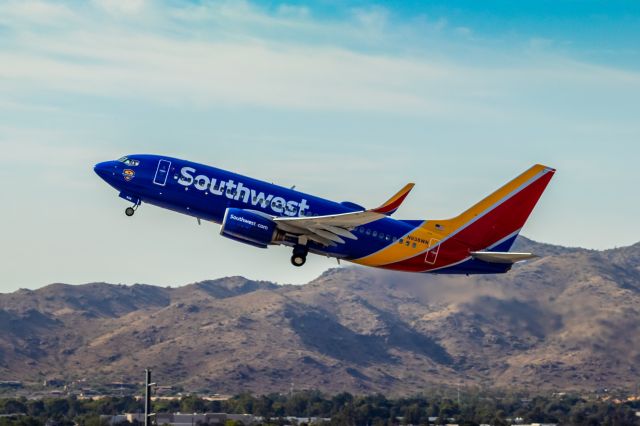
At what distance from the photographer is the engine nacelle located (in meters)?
79.0

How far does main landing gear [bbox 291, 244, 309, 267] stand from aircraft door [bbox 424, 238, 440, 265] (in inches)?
339

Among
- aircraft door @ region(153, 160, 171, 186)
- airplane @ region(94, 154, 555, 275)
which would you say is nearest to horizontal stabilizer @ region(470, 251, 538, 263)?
airplane @ region(94, 154, 555, 275)

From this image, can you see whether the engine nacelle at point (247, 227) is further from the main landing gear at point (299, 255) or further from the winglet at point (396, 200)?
the winglet at point (396, 200)

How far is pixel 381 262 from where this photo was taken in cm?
8350

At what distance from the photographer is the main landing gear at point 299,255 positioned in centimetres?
8231

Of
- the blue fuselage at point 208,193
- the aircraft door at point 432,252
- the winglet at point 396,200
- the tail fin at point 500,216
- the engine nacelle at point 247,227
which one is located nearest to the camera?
the winglet at point 396,200

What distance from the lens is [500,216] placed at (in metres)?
87.7

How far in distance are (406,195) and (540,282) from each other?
388ft

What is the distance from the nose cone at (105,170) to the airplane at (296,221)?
0.07 meters

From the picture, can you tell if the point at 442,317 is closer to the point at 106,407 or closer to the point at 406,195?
the point at 106,407

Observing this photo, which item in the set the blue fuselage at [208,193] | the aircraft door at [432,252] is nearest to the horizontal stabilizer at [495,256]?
the aircraft door at [432,252]

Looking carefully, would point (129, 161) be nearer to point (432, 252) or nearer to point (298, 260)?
point (298, 260)

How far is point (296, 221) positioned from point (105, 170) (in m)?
13.9

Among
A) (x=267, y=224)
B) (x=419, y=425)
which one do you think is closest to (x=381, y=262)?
(x=267, y=224)
